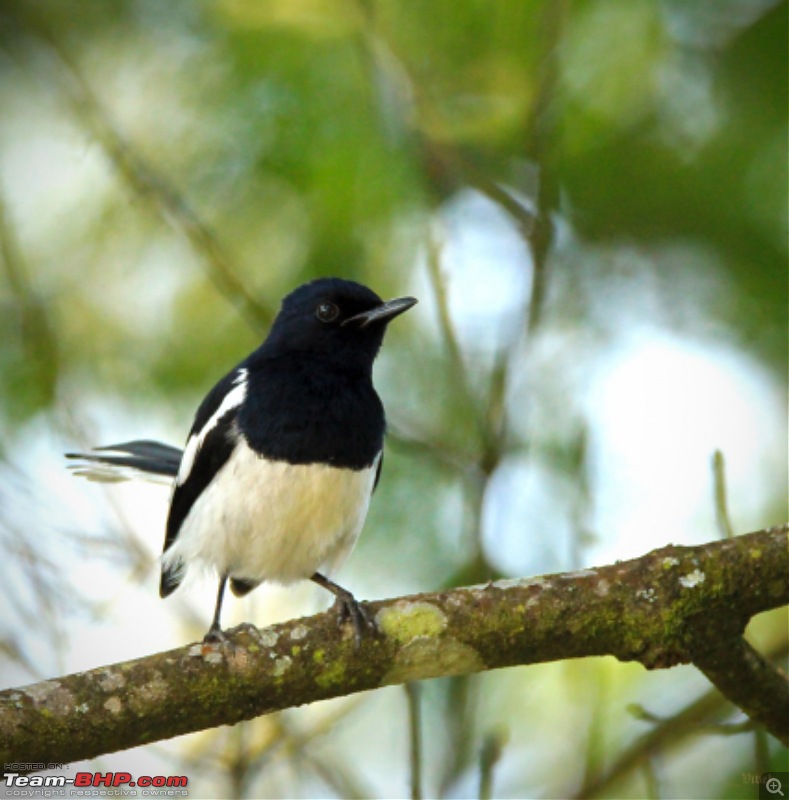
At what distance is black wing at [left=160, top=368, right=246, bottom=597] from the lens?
4461 mm

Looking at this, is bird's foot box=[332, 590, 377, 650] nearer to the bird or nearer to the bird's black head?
the bird

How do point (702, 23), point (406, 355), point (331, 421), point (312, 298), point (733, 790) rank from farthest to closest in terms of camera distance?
point (406, 355) < point (702, 23) < point (312, 298) < point (331, 421) < point (733, 790)

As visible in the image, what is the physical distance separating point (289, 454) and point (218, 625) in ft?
2.24

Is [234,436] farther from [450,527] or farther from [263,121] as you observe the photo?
[263,121]

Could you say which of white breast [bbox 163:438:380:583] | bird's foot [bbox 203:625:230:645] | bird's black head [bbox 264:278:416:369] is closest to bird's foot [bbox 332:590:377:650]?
bird's foot [bbox 203:625:230:645]

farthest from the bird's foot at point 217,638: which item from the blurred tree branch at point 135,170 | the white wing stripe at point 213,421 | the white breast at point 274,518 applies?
the blurred tree branch at point 135,170

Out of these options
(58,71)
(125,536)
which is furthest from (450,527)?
(58,71)

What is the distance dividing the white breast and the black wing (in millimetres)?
58

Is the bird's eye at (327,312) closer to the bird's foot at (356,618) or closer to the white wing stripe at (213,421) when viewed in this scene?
the white wing stripe at (213,421)

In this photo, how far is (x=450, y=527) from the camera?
5.04 meters

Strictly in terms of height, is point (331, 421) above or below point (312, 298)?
below

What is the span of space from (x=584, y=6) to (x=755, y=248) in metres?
1.30

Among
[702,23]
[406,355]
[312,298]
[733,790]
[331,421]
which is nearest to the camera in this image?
[733,790]

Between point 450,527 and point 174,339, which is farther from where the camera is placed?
point 174,339
